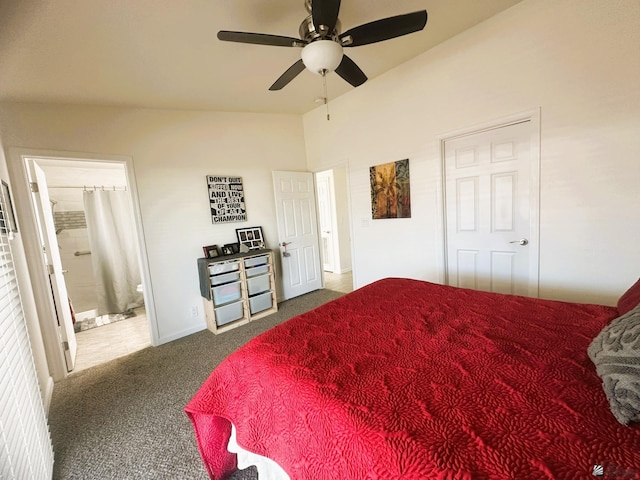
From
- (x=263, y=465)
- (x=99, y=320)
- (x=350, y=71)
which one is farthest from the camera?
(x=99, y=320)

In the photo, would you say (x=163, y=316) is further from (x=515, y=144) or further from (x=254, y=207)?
(x=515, y=144)

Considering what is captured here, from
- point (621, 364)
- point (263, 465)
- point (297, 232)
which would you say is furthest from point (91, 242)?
point (621, 364)

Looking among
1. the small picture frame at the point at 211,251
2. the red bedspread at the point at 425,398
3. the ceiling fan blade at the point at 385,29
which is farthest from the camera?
the small picture frame at the point at 211,251

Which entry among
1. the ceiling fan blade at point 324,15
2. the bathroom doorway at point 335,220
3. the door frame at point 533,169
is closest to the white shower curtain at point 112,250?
the bathroom doorway at point 335,220

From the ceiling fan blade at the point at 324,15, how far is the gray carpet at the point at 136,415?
8.04 feet

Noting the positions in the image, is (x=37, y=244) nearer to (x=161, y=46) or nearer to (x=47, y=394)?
(x=47, y=394)

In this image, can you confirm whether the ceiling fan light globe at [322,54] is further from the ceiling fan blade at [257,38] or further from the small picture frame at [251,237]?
the small picture frame at [251,237]

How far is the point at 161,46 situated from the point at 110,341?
309cm

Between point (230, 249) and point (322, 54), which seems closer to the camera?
point (322, 54)

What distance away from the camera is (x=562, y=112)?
2029 millimetres

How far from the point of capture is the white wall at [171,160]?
241 cm

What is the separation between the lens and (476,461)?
2.12 feet

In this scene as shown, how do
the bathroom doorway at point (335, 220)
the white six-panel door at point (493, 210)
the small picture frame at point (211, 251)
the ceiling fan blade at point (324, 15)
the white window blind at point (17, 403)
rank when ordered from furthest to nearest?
1. the bathroom doorway at point (335, 220)
2. the small picture frame at point (211, 251)
3. the white six-panel door at point (493, 210)
4. the ceiling fan blade at point (324, 15)
5. the white window blind at point (17, 403)

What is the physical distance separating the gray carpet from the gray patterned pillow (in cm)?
156
